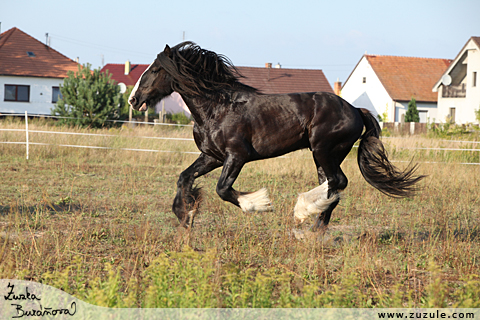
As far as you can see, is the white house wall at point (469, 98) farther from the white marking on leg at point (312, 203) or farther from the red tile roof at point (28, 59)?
the white marking on leg at point (312, 203)

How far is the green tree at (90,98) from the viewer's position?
19.3 m

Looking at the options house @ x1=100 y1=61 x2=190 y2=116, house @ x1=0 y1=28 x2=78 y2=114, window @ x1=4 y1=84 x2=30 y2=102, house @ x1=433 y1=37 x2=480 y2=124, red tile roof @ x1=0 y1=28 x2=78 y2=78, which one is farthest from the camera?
house @ x1=100 y1=61 x2=190 y2=116

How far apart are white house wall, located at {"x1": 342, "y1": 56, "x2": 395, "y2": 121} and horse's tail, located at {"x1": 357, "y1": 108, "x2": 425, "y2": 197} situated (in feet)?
117

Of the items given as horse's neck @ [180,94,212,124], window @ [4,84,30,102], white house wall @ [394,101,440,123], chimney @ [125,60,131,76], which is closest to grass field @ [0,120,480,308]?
horse's neck @ [180,94,212,124]

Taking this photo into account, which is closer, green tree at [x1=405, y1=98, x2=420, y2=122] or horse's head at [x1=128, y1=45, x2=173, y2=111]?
horse's head at [x1=128, y1=45, x2=173, y2=111]

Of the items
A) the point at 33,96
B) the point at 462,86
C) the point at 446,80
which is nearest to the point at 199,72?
the point at 33,96

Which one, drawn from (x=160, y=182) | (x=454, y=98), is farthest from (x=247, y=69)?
(x=160, y=182)

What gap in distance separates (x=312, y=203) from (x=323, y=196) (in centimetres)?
15

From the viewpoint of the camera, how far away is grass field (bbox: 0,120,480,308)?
3230mm

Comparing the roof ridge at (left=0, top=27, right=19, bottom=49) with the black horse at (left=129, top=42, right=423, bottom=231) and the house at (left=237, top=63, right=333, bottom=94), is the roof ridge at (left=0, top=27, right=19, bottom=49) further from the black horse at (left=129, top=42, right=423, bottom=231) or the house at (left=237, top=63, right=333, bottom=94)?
the black horse at (left=129, top=42, right=423, bottom=231)

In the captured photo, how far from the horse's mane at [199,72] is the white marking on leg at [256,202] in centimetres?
115

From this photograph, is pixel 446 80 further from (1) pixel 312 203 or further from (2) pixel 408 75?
(1) pixel 312 203

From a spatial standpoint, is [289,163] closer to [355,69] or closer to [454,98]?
[454,98]

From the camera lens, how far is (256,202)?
195 inches
